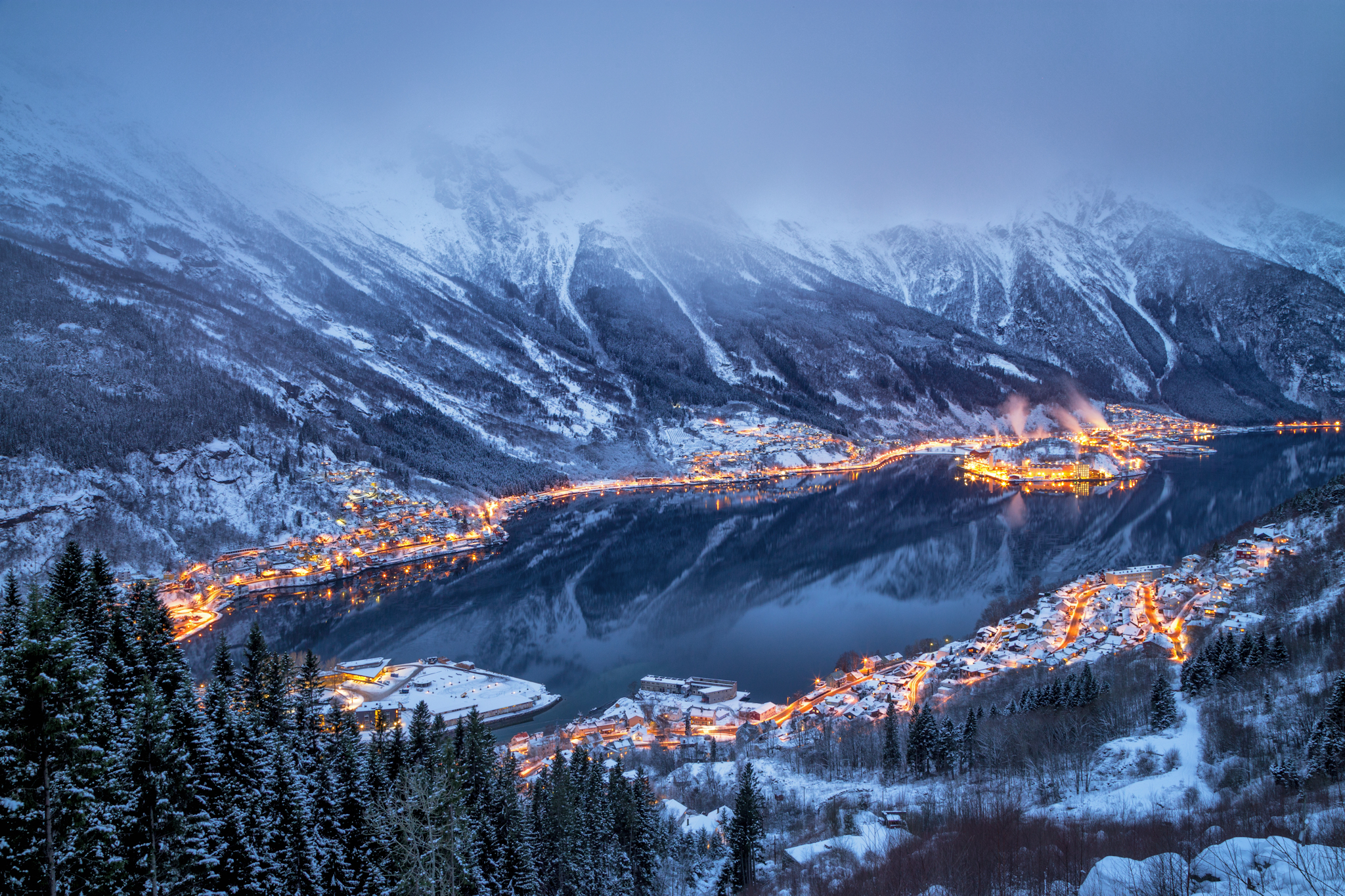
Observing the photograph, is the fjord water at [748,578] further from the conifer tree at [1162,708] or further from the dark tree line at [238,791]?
the dark tree line at [238,791]

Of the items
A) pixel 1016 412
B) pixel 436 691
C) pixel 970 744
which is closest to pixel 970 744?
pixel 970 744

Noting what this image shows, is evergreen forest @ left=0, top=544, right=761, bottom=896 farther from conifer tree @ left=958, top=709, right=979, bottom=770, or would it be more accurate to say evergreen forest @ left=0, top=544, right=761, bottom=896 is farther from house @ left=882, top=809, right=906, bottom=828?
conifer tree @ left=958, top=709, right=979, bottom=770

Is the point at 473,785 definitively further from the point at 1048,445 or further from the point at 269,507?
the point at 1048,445

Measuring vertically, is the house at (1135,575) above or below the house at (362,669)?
above

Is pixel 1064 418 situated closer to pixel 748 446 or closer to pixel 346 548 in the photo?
pixel 748 446

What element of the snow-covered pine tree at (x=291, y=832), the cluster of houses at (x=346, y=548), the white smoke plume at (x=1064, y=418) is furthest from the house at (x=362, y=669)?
the white smoke plume at (x=1064, y=418)

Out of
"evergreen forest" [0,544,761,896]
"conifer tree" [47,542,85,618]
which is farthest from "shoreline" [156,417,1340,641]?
"evergreen forest" [0,544,761,896]
